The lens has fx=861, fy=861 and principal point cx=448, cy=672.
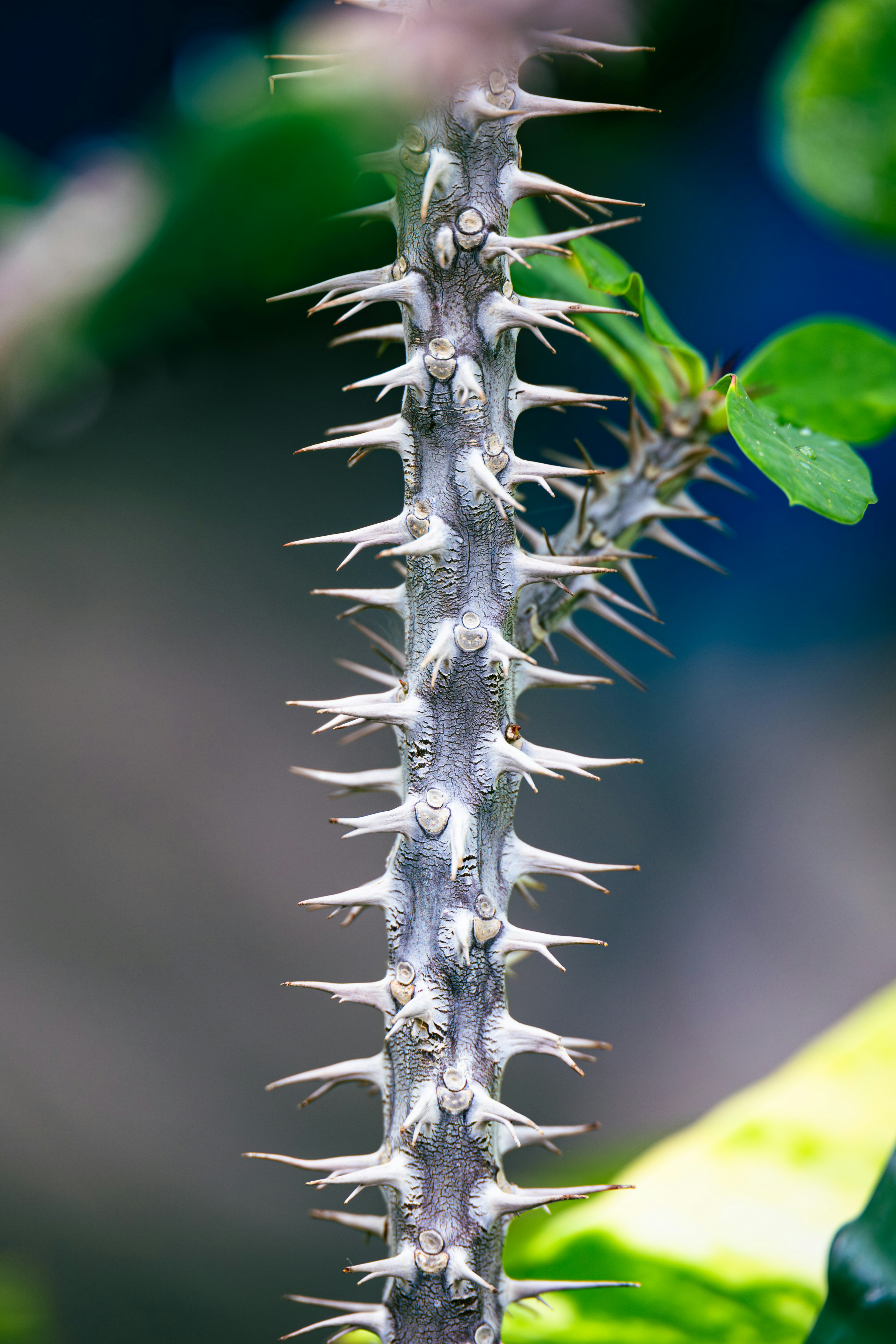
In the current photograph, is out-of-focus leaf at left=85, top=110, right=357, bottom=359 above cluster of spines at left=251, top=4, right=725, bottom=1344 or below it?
above

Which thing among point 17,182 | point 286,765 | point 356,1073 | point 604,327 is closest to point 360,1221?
point 356,1073

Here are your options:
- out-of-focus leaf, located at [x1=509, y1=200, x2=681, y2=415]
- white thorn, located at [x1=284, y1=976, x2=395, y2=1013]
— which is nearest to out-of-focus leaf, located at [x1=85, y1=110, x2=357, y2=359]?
out-of-focus leaf, located at [x1=509, y1=200, x2=681, y2=415]

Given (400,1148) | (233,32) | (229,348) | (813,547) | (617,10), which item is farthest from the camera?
(813,547)

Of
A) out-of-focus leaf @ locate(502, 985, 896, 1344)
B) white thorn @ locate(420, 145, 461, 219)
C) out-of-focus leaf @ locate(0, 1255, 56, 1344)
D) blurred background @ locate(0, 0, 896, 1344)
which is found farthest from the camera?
blurred background @ locate(0, 0, 896, 1344)

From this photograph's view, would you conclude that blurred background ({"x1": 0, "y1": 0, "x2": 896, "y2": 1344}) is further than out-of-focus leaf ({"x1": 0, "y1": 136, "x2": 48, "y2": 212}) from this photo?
Yes

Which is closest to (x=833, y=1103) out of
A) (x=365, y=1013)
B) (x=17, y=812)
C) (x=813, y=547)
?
(x=365, y=1013)

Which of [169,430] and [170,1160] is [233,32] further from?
[170,1160]

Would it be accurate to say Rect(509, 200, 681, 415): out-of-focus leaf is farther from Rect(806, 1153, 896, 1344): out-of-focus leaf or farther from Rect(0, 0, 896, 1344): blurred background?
Rect(0, 0, 896, 1344): blurred background
